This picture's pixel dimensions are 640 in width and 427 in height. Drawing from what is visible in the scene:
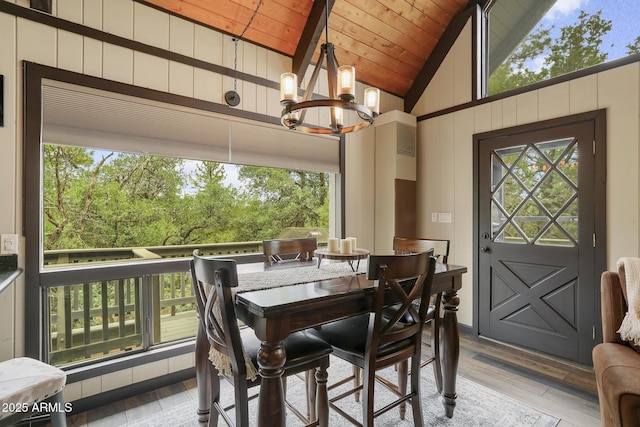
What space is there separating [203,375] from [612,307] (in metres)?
2.23

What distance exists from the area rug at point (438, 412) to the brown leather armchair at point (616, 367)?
0.56 m

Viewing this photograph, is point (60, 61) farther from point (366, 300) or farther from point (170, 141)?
point (366, 300)

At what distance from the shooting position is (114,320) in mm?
2846

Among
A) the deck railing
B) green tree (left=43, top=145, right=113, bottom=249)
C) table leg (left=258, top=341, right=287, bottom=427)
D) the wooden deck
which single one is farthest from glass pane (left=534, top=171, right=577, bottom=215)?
green tree (left=43, top=145, right=113, bottom=249)

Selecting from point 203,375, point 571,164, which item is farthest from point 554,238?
point 203,375

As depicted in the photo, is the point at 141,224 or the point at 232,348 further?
the point at 141,224

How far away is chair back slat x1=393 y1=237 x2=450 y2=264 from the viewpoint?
2.39 meters

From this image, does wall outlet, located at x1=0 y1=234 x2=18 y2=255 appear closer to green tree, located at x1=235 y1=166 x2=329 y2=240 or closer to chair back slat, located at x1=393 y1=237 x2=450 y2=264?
chair back slat, located at x1=393 y1=237 x2=450 y2=264

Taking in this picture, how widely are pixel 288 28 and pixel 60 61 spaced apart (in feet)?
5.91

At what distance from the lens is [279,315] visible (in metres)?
1.28

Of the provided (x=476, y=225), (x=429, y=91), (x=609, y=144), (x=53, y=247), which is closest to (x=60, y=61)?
(x=53, y=247)

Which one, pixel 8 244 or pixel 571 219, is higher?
Result: pixel 571 219

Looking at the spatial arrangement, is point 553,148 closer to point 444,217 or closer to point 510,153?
point 510,153

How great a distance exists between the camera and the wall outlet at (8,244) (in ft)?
6.09
